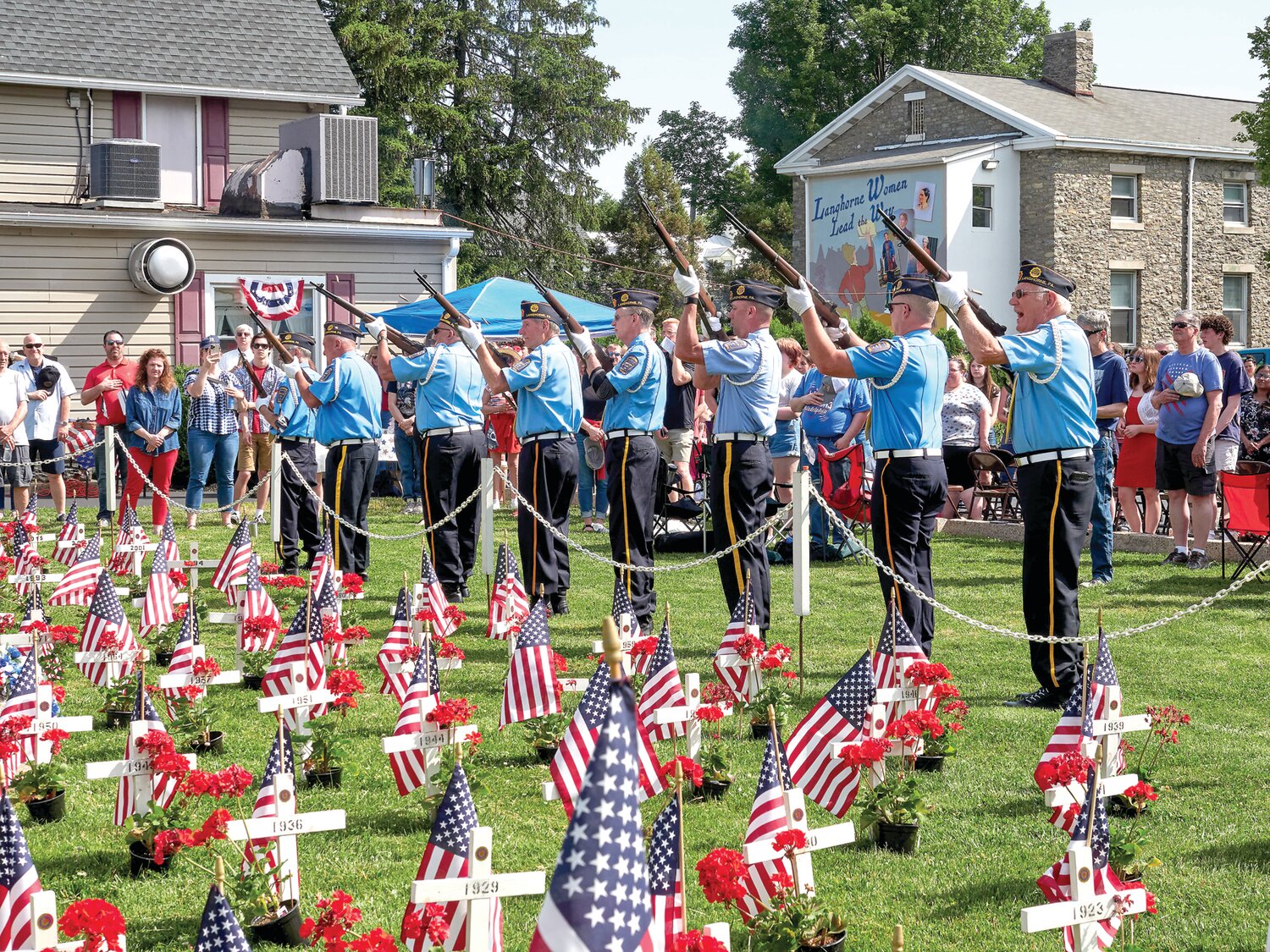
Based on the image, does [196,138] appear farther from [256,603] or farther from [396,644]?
[396,644]

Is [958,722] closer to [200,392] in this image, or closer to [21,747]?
[21,747]

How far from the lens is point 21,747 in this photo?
642 cm

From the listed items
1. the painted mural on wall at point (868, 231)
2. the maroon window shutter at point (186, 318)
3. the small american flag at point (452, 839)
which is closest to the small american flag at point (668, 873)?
the small american flag at point (452, 839)

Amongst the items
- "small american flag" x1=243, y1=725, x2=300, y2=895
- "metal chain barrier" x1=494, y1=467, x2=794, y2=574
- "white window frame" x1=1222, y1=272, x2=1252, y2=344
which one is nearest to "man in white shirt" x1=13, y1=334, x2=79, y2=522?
"metal chain barrier" x1=494, y1=467, x2=794, y2=574

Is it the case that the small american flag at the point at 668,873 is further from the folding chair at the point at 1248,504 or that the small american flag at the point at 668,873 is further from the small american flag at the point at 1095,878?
the folding chair at the point at 1248,504

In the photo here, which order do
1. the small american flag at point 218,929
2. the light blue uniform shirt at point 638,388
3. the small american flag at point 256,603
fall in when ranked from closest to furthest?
1. the small american flag at point 218,929
2. the small american flag at point 256,603
3. the light blue uniform shirt at point 638,388

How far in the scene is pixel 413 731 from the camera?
6387 mm

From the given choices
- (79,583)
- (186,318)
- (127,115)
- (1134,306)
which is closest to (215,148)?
(127,115)

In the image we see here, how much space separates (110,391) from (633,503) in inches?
318

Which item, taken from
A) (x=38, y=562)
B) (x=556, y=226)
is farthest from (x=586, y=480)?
(x=556, y=226)

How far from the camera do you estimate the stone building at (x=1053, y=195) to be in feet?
117

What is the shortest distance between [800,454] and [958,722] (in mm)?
8486

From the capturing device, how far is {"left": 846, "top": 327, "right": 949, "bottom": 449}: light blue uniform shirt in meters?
8.41

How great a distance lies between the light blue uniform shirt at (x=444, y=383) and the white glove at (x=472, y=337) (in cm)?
81
